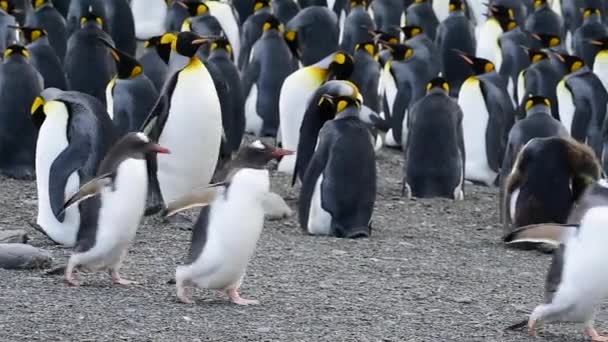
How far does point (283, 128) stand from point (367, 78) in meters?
2.04

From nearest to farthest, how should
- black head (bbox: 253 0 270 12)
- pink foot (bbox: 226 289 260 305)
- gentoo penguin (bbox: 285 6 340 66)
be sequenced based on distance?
pink foot (bbox: 226 289 260 305) < gentoo penguin (bbox: 285 6 340 66) < black head (bbox: 253 0 270 12)

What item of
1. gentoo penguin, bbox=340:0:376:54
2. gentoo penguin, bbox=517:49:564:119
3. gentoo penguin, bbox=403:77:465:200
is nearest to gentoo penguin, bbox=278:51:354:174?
gentoo penguin, bbox=403:77:465:200

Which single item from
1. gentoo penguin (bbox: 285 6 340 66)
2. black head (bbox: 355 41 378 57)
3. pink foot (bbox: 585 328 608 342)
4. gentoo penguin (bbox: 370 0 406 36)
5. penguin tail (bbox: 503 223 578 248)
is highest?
penguin tail (bbox: 503 223 578 248)

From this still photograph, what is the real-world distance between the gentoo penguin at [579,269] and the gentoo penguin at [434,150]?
383 centimetres

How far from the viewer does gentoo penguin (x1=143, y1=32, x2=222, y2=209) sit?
8.70m

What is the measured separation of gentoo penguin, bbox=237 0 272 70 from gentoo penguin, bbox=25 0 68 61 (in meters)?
1.84

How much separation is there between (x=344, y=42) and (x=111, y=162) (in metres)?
9.09

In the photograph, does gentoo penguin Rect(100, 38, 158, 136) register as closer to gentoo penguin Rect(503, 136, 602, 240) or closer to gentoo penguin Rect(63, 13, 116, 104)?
gentoo penguin Rect(63, 13, 116, 104)

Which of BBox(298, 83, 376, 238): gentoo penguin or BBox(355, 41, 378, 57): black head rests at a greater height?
BBox(298, 83, 376, 238): gentoo penguin

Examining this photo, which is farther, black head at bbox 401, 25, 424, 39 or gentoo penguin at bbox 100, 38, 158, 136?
black head at bbox 401, 25, 424, 39

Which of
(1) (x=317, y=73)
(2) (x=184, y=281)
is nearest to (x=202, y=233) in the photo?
(2) (x=184, y=281)

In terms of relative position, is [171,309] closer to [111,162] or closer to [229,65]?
[111,162]

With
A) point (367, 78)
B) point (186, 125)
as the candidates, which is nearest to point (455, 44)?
point (367, 78)

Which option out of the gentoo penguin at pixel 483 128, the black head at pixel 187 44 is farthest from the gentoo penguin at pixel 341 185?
the gentoo penguin at pixel 483 128
